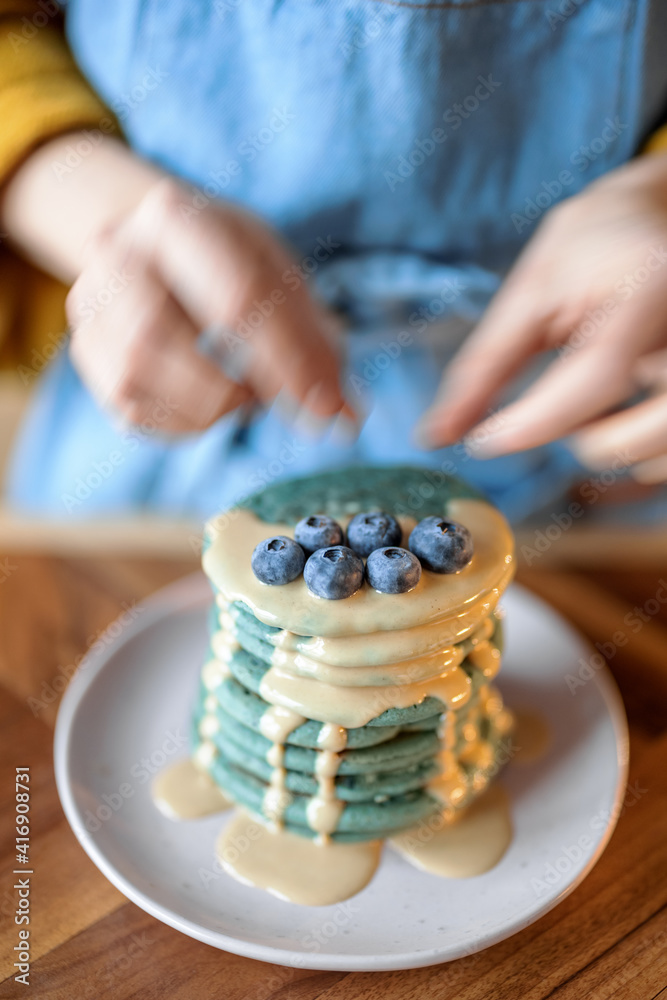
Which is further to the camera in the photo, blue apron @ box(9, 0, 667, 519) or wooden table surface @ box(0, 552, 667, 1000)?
blue apron @ box(9, 0, 667, 519)

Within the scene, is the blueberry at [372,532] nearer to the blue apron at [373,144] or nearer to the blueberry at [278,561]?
the blueberry at [278,561]

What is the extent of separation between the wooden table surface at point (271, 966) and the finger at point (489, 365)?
0.36 meters

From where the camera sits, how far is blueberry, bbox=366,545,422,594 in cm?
70

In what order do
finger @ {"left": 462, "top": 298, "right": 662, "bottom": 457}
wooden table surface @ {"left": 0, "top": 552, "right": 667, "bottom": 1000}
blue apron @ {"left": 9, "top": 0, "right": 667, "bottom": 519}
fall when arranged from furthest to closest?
blue apron @ {"left": 9, "top": 0, "right": 667, "bottom": 519}, finger @ {"left": 462, "top": 298, "right": 662, "bottom": 457}, wooden table surface @ {"left": 0, "top": 552, "right": 667, "bottom": 1000}

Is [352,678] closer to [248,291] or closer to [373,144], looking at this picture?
[248,291]

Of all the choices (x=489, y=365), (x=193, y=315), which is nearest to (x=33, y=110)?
(x=193, y=315)

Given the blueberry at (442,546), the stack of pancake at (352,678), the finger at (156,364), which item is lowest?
the stack of pancake at (352,678)

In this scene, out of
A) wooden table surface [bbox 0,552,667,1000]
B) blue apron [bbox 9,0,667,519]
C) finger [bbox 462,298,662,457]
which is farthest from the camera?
blue apron [bbox 9,0,667,519]

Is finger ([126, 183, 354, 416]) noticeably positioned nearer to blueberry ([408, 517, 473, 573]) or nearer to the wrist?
the wrist

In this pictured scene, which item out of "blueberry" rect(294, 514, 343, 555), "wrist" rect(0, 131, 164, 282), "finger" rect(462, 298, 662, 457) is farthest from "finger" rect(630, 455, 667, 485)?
"wrist" rect(0, 131, 164, 282)

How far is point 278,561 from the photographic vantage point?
712mm

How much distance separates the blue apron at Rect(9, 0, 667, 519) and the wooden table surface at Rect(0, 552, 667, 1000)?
39 centimetres

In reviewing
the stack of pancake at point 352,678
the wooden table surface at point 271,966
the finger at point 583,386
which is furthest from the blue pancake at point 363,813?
the finger at point 583,386

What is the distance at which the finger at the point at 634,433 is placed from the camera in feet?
3.05
